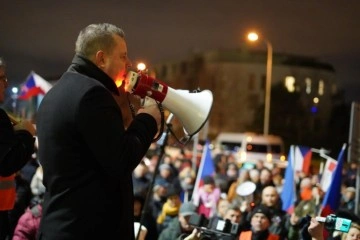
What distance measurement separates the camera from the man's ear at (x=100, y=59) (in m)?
2.48

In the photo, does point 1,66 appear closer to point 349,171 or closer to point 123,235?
point 123,235

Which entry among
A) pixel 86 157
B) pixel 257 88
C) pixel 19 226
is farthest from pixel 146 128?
pixel 257 88

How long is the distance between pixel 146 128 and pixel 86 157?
27 cm

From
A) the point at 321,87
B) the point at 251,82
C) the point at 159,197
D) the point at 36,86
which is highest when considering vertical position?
the point at 321,87

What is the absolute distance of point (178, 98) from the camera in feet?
8.95

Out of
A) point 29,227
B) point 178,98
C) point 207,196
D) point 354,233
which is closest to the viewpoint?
point 178,98

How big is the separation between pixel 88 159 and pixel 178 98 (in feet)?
1.85

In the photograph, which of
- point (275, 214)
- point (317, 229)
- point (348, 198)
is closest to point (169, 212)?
point (275, 214)

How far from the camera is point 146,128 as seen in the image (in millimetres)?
2428

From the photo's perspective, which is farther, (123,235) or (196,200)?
(196,200)

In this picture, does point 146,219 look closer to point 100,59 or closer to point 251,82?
point 100,59

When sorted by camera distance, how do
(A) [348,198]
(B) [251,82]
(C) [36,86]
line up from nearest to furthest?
(A) [348,198]
(C) [36,86]
(B) [251,82]

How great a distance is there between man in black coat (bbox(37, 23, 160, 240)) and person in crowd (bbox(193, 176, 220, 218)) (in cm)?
677

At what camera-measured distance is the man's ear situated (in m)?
2.48
